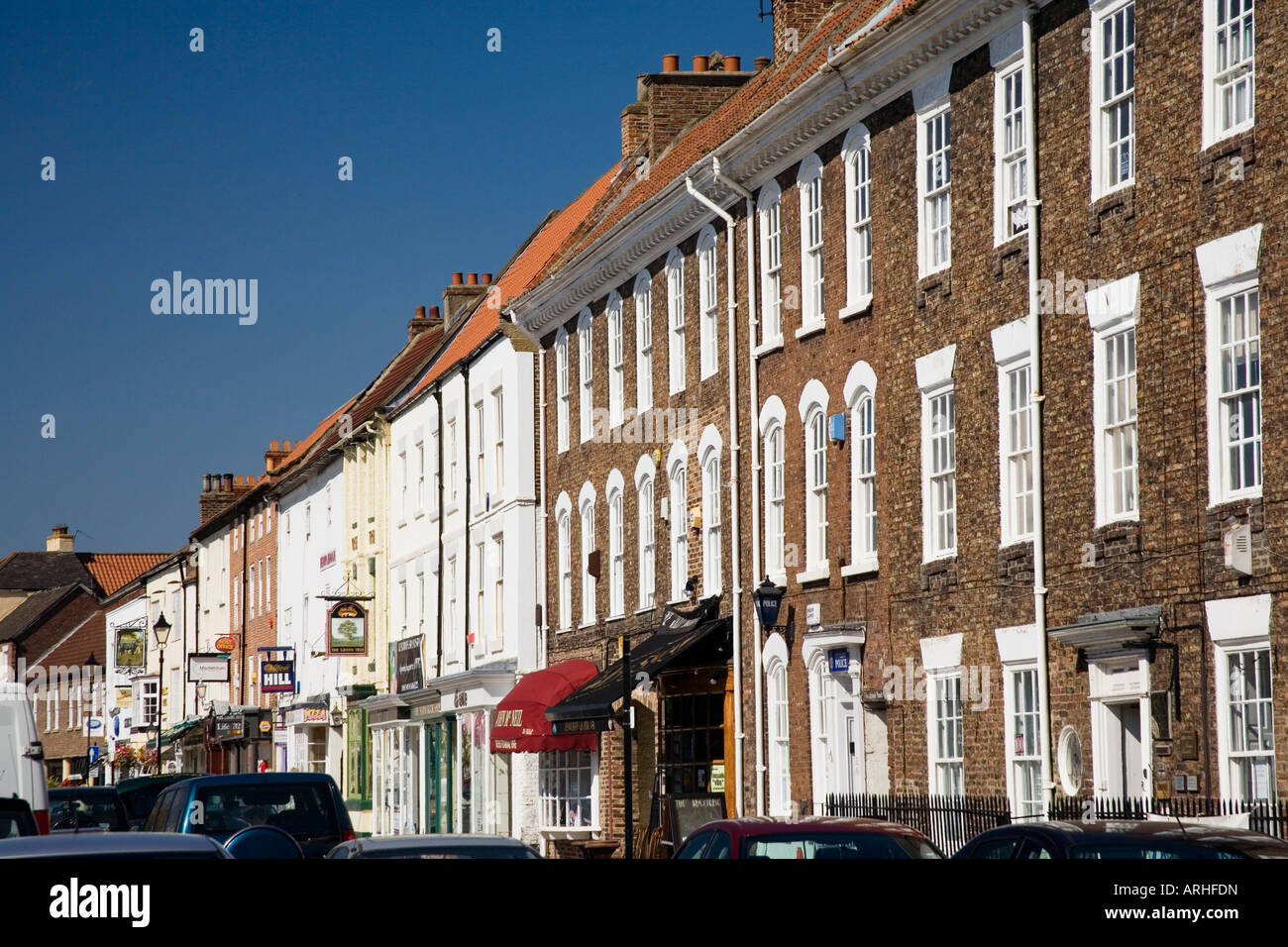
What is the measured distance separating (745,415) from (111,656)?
70.9 m

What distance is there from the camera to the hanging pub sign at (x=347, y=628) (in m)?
47.8

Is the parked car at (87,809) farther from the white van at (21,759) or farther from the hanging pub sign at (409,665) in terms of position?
the hanging pub sign at (409,665)

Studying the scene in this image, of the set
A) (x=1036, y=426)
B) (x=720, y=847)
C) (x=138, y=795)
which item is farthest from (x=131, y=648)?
(x=720, y=847)

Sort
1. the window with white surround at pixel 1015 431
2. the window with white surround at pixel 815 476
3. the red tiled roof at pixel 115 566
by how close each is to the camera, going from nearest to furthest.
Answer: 1. the window with white surround at pixel 1015 431
2. the window with white surround at pixel 815 476
3. the red tiled roof at pixel 115 566

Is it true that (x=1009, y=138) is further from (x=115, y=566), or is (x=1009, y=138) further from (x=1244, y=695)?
(x=115, y=566)

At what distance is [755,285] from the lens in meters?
27.8

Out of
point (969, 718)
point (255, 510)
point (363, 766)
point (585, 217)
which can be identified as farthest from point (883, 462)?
point (255, 510)

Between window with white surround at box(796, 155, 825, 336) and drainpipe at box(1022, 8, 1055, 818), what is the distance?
586 centimetres

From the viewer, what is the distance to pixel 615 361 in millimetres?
33875

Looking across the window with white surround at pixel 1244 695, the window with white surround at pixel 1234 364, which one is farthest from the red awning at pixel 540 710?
the window with white surround at pixel 1234 364

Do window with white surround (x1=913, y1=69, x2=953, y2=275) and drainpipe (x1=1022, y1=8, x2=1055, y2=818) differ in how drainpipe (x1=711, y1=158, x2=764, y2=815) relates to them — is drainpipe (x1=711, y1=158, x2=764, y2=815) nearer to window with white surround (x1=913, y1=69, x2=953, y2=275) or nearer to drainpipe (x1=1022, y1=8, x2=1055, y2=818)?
window with white surround (x1=913, y1=69, x2=953, y2=275)

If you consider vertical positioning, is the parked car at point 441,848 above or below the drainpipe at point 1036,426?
below

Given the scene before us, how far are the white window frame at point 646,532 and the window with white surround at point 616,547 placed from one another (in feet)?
2.89

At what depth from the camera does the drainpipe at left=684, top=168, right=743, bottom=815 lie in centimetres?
2766
